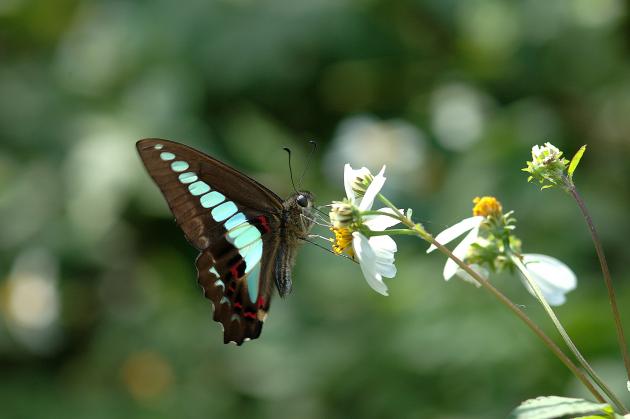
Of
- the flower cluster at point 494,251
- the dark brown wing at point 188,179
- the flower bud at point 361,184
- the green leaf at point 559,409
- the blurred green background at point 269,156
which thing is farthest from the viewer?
the blurred green background at point 269,156

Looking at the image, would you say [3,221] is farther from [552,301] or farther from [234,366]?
[552,301]

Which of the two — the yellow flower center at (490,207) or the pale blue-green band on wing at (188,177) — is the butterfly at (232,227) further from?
the yellow flower center at (490,207)

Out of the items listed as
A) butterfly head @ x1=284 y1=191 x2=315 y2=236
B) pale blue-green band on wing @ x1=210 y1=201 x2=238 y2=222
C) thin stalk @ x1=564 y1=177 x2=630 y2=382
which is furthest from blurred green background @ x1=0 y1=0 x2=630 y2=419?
thin stalk @ x1=564 y1=177 x2=630 y2=382

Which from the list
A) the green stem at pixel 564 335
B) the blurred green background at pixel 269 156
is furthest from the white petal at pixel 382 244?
the blurred green background at pixel 269 156

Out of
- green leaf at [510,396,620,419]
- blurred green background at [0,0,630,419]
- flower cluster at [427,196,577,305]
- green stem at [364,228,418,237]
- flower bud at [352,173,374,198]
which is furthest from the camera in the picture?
blurred green background at [0,0,630,419]

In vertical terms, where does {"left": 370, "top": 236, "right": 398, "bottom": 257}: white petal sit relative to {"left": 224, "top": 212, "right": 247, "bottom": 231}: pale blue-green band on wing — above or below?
below

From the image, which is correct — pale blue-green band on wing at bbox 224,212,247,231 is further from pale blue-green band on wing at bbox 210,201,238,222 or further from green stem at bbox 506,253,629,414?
green stem at bbox 506,253,629,414

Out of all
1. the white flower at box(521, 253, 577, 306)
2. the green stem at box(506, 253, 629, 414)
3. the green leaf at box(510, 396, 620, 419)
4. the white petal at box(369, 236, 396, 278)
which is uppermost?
the white petal at box(369, 236, 396, 278)
